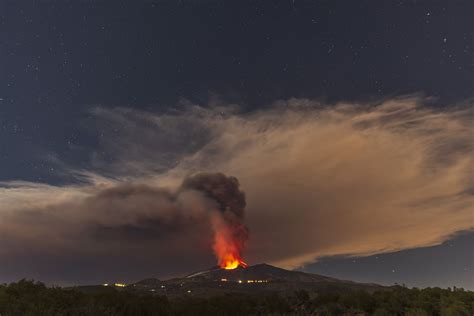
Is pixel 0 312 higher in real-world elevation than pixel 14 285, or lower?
lower

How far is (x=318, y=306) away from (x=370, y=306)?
631cm

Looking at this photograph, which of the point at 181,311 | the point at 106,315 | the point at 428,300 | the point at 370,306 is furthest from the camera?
the point at 181,311

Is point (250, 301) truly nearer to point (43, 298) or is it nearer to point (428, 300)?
point (428, 300)

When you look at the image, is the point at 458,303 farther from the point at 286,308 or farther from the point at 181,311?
the point at 181,311

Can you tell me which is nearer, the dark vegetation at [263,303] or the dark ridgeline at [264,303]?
the dark vegetation at [263,303]

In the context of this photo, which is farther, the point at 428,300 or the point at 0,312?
the point at 428,300

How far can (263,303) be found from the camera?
58.9 m

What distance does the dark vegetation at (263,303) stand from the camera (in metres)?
37.4

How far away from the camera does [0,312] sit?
29.5 metres

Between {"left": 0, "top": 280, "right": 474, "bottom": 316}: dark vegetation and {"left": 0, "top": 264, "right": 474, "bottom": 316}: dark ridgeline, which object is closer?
{"left": 0, "top": 280, "right": 474, "bottom": 316}: dark vegetation

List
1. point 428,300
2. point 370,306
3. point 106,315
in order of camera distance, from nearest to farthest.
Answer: point 106,315 < point 428,300 < point 370,306

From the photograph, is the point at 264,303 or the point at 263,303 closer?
the point at 264,303

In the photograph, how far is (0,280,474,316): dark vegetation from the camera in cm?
3744

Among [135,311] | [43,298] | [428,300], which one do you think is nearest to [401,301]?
[428,300]
